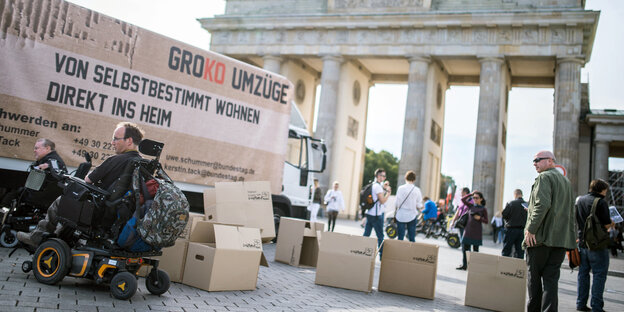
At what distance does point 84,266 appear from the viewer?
15.8 ft

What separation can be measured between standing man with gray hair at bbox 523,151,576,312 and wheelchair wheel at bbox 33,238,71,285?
4.95 metres

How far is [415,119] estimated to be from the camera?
103ft

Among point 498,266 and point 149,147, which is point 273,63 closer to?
point 498,266

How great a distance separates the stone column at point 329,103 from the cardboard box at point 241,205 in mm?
23653

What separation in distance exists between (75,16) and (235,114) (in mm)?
3630

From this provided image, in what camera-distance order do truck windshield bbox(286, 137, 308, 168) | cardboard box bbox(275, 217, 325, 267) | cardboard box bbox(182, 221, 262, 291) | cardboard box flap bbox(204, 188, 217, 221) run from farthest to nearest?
truck windshield bbox(286, 137, 308, 168), cardboard box bbox(275, 217, 325, 267), cardboard box flap bbox(204, 188, 217, 221), cardboard box bbox(182, 221, 262, 291)

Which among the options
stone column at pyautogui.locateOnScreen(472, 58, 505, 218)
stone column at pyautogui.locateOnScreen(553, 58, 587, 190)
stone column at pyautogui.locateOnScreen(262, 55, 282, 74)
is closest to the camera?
stone column at pyautogui.locateOnScreen(553, 58, 587, 190)

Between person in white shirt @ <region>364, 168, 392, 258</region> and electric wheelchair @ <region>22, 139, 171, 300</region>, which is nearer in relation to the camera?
electric wheelchair @ <region>22, 139, 171, 300</region>

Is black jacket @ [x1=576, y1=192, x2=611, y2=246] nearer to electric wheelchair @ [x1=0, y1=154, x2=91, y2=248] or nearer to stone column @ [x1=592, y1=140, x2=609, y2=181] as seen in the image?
electric wheelchair @ [x1=0, y1=154, x2=91, y2=248]

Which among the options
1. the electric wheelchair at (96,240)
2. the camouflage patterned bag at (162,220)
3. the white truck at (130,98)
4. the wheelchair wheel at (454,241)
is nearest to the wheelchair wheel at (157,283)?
the electric wheelchair at (96,240)

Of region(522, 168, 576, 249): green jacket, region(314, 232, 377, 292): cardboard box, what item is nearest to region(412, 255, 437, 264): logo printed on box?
region(314, 232, 377, 292): cardboard box

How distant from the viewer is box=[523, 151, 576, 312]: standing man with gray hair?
227 inches

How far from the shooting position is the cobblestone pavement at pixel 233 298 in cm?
448

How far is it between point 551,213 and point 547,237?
0.96 ft
